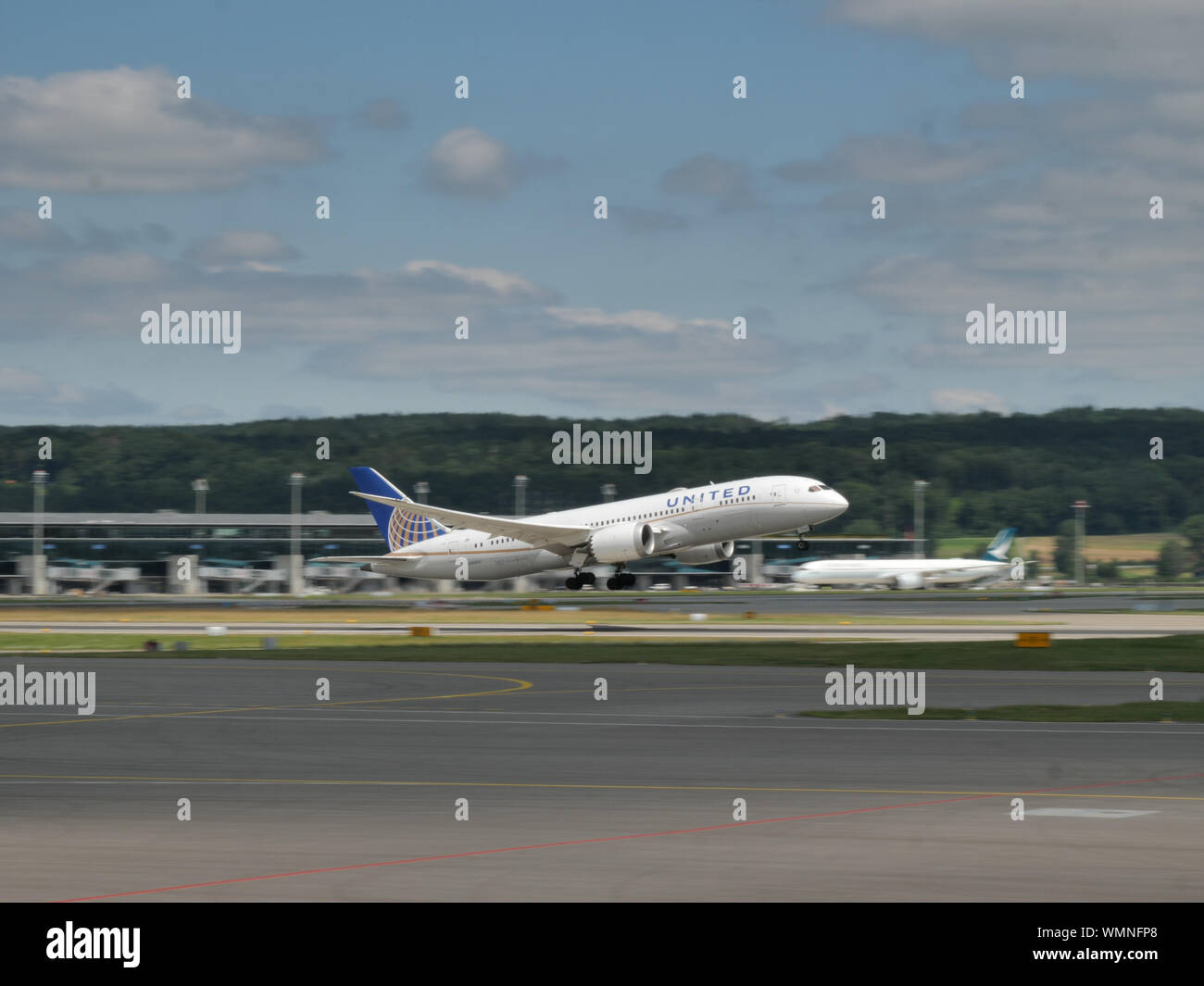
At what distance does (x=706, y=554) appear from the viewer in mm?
75688

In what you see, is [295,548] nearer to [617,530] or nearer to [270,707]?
[617,530]

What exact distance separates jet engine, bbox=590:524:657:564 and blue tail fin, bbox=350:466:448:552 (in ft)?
40.6

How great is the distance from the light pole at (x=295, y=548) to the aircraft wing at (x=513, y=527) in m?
45.7

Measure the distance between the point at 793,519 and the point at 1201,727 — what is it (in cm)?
4433

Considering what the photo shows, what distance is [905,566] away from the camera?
447 ft

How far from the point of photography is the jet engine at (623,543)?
73.2 meters

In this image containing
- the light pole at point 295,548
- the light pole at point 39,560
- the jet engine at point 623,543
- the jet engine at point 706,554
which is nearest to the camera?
the jet engine at point 623,543

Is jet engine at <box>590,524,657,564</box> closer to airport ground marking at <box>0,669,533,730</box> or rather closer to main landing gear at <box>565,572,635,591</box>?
main landing gear at <box>565,572,635,591</box>

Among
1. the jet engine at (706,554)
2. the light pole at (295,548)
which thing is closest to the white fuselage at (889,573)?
the light pole at (295,548)

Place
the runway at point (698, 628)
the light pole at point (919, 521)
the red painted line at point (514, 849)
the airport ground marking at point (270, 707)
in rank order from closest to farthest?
1. the red painted line at point (514, 849)
2. the airport ground marking at point (270, 707)
3. the runway at point (698, 628)
4. the light pole at point (919, 521)

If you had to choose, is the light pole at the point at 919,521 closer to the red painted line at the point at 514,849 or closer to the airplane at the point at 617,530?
the airplane at the point at 617,530

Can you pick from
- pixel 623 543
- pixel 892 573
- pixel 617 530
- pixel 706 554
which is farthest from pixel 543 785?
pixel 892 573

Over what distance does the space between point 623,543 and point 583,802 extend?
5457cm

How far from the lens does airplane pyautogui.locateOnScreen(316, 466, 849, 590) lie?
72188 millimetres
